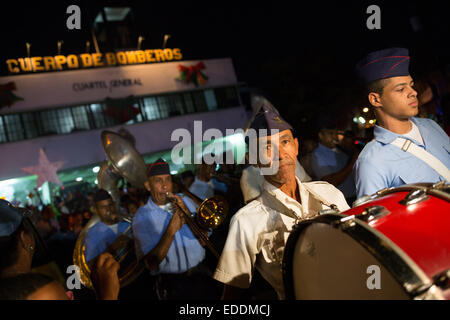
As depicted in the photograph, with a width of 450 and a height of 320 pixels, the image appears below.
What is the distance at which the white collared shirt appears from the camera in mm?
2262

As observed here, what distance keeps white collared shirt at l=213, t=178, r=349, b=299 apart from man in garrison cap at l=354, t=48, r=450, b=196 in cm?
44

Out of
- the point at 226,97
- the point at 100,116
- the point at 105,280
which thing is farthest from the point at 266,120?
the point at 226,97

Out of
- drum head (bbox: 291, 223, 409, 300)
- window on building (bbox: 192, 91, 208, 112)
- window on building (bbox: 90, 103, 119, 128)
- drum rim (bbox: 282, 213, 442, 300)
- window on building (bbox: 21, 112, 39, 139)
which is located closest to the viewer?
drum rim (bbox: 282, 213, 442, 300)

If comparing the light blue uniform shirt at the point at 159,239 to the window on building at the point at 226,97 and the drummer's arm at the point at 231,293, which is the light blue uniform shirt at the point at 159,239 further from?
the window on building at the point at 226,97

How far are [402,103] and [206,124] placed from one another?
72.0 ft

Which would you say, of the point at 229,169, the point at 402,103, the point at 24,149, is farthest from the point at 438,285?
the point at 24,149

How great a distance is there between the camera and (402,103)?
7.62 ft

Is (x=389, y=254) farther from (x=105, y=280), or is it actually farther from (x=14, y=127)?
(x=14, y=127)

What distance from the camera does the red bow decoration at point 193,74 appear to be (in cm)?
2359

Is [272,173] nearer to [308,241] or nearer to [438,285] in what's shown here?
[308,241]

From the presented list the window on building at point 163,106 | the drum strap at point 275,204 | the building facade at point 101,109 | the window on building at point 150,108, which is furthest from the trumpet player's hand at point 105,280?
the window on building at point 163,106

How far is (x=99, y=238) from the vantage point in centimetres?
498

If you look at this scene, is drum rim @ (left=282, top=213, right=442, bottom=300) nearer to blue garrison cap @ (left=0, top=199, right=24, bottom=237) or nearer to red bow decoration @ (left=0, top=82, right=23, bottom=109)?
blue garrison cap @ (left=0, top=199, right=24, bottom=237)

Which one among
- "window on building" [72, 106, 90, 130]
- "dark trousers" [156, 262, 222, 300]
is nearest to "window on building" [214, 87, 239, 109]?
"window on building" [72, 106, 90, 130]
